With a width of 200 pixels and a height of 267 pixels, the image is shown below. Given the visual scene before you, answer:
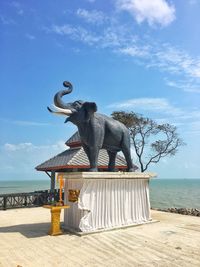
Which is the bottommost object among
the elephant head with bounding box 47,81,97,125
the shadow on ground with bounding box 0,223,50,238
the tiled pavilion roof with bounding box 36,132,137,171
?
the shadow on ground with bounding box 0,223,50,238

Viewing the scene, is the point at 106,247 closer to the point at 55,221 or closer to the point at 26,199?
the point at 55,221

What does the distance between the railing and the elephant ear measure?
29.6 feet

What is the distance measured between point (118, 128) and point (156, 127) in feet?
55.3

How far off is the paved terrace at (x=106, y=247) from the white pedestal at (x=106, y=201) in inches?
16.1

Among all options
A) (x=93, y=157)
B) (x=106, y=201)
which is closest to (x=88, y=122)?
(x=93, y=157)

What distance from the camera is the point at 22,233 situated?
29.0 ft

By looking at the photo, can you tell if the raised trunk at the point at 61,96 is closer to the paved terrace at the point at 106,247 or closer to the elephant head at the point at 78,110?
the elephant head at the point at 78,110

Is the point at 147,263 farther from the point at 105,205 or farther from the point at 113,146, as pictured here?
the point at 113,146

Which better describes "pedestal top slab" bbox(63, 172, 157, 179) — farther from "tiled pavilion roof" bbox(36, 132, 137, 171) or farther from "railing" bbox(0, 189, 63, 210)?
"railing" bbox(0, 189, 63, 210)

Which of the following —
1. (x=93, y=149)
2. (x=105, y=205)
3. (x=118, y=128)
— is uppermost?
(x=118, y=128)

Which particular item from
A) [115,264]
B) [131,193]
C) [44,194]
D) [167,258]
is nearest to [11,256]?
[115,264]

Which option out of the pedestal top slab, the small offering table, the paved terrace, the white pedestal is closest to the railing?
the paved terrace

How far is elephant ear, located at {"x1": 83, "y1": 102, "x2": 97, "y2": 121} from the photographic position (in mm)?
9195

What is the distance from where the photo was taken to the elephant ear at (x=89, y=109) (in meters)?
9.20
